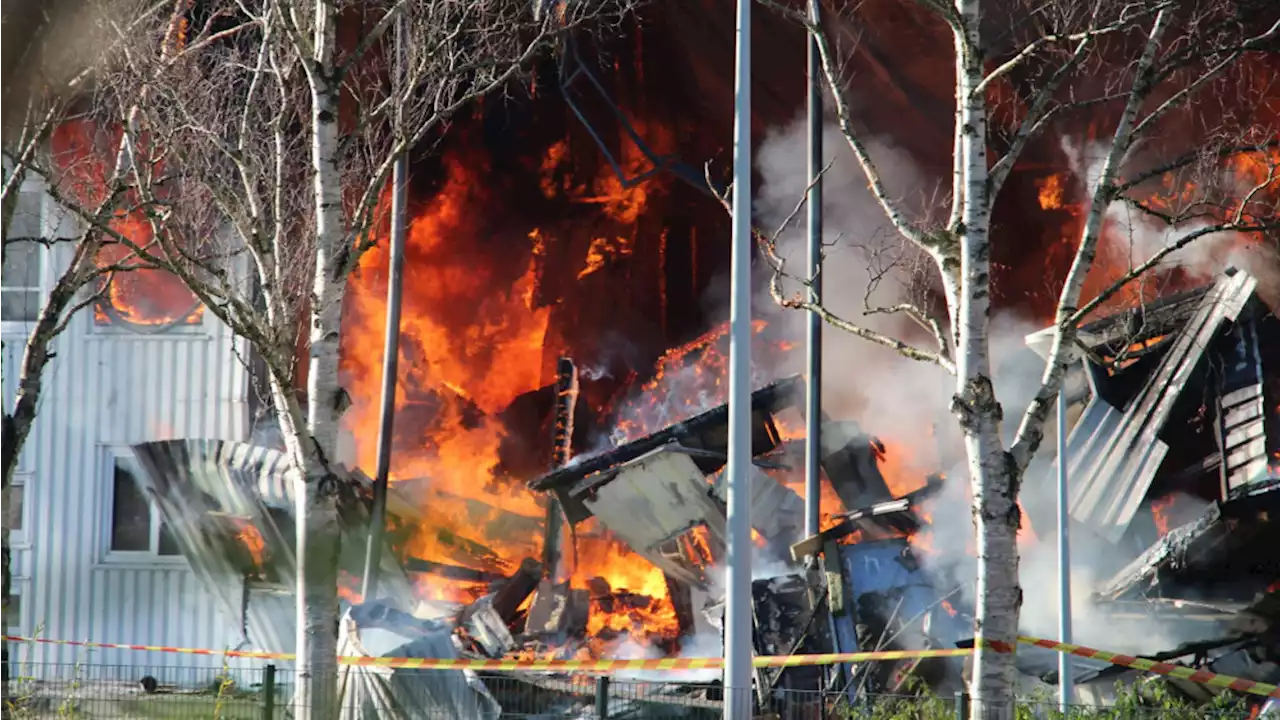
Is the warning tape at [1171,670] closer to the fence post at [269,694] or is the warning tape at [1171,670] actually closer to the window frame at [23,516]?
the fence post at [269,694]

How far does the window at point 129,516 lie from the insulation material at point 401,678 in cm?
348

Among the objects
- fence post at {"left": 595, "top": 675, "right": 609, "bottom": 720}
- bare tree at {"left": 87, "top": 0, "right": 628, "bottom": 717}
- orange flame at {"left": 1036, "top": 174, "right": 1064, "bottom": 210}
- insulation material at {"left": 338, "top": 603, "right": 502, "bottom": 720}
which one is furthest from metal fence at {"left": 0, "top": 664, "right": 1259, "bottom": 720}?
orange flame at {"left": 1036, "top": 174, "right": 1064, "bottom": 210}

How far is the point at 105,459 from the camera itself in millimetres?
17766

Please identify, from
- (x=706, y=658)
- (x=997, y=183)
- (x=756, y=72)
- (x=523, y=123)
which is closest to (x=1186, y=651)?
(x=706, y=658)

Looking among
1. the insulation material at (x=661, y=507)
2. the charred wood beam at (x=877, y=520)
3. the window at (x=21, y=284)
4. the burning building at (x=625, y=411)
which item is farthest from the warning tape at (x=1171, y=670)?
the window at (x=21, y=284)

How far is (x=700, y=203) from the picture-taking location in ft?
52.9

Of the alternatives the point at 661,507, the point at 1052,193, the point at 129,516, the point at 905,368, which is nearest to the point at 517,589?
the point at 661,507

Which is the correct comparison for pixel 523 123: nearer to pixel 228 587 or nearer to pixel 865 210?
pixel 865 210

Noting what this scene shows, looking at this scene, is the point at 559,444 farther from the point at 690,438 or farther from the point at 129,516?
the point at 129,516

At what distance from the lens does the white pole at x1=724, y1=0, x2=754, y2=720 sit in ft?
32.9

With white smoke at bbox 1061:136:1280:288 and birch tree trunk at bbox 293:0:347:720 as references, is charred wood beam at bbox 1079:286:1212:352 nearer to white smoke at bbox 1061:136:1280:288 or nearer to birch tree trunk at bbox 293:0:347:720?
white smoke at bbox 1061:136:1280:288

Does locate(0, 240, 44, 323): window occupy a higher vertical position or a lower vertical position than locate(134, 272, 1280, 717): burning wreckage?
higher

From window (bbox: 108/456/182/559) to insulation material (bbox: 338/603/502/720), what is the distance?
348cm

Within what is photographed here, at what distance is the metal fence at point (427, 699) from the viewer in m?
12.7
